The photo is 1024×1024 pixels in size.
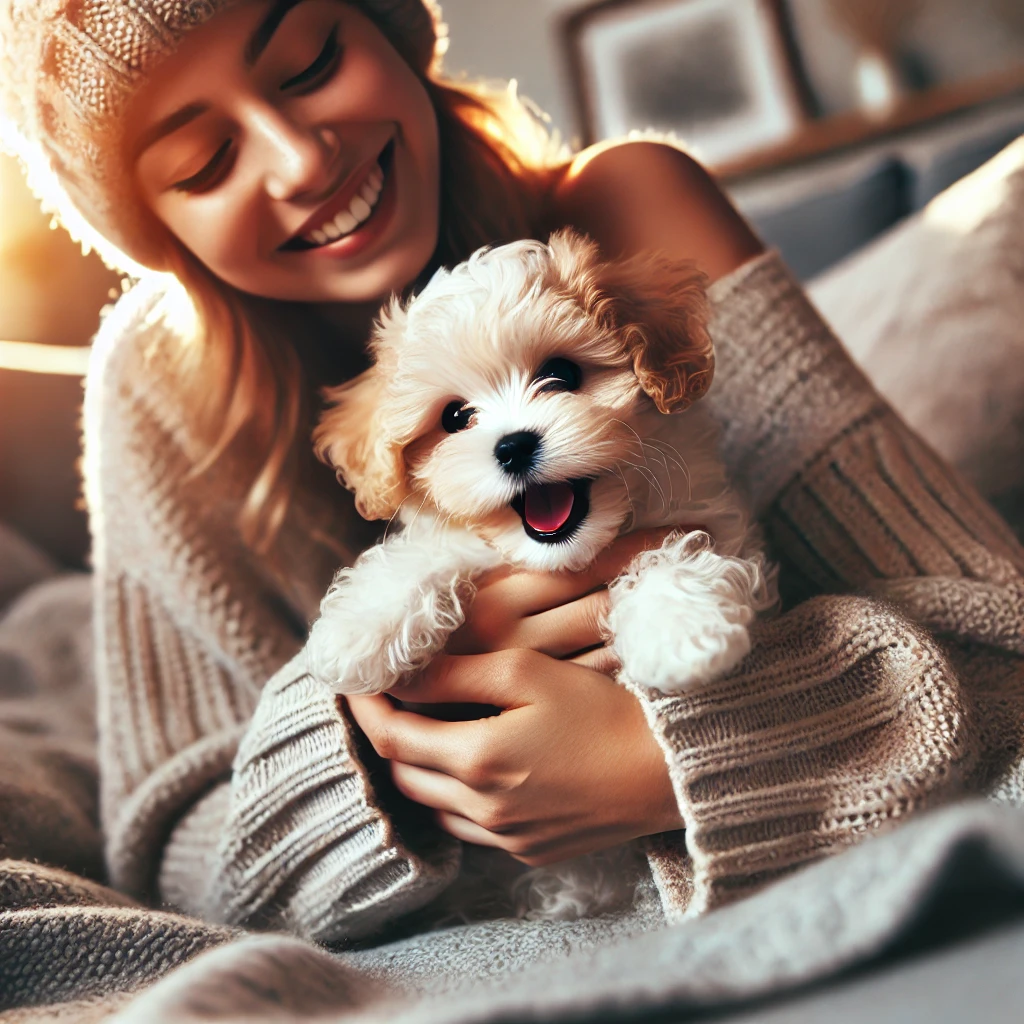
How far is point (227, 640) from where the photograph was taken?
1.38m

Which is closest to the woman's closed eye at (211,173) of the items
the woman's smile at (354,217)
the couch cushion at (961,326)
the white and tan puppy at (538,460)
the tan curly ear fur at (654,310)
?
the woman's smile at (354,217)

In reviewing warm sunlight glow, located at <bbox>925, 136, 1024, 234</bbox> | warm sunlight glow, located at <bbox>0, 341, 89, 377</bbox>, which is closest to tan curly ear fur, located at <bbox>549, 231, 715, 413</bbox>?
warm sunlight glow, located at <bbox>925, 136, 1024, 234</bbox>

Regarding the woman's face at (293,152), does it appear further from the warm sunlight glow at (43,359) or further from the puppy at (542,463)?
the warm sunlight glow at (43,359)

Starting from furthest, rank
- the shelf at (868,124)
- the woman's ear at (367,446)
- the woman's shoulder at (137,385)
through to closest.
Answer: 1. the shelf at (868,124)
2. the woman's shoulder at (137,385)
3. the woman's ear at (367,446)

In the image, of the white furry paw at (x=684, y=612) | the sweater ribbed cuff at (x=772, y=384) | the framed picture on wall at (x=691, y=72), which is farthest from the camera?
the framed picture on wall at (x=691, y=72)

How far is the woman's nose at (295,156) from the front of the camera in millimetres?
1004

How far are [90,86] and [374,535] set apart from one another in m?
0.64

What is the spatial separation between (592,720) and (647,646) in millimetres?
152

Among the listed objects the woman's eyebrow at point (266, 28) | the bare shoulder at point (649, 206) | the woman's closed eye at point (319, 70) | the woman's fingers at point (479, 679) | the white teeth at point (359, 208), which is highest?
the woman's eyebrow at point (266, 28)

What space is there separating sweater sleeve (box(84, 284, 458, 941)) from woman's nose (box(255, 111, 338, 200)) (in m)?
0.50

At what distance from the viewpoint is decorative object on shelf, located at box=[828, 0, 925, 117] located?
3.06 metres

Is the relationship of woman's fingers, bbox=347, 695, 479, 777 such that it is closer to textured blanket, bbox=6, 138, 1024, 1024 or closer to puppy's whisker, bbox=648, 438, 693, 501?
textured blanket, bbox=6, 138, 1024, 1024

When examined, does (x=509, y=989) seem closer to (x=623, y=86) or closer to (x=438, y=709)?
(x=438, y=709)

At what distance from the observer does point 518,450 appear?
84 centimetres
